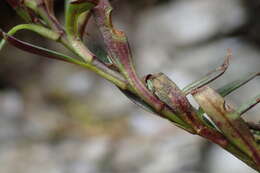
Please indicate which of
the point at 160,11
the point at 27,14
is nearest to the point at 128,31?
the point at 160,11

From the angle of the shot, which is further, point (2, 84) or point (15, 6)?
point (2, 84)

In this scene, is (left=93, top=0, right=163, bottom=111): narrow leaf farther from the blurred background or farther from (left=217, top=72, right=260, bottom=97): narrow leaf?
the blurred background

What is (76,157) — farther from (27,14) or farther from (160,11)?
(27,14)

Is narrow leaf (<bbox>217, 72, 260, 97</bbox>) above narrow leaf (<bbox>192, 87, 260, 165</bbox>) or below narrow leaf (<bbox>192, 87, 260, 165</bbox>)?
below

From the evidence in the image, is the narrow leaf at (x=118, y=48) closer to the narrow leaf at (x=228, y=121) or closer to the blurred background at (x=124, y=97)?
the narrow leaf at (x=228, y=121)

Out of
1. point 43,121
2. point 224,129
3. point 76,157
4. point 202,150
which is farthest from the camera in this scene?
point 43,121

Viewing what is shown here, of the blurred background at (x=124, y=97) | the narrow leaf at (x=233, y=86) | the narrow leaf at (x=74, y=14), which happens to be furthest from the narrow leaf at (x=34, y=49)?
the blurred background at (x=124, y=97)

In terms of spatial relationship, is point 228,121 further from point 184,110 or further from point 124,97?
point 124,97

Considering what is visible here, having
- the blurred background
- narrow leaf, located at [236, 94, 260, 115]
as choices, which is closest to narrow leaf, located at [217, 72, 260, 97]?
narrow leaf, located at [236, 94, 260, 115]
